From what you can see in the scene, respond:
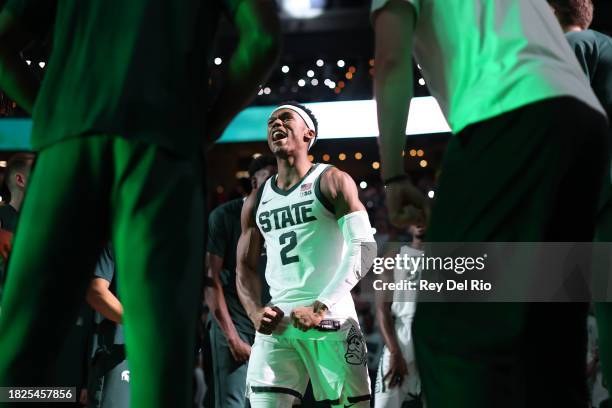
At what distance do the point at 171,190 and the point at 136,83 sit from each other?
0.25 metres

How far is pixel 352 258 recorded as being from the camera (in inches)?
164

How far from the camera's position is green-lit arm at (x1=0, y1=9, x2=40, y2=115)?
6.46 ft

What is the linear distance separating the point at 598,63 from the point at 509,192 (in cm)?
155

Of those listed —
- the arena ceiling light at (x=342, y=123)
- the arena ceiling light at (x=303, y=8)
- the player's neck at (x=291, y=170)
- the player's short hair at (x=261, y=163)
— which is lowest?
the player's neck at (x=291, y=170)

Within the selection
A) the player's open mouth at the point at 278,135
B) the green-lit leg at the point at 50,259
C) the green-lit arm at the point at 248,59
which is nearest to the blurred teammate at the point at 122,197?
the green-lit leg at the point at 50,259

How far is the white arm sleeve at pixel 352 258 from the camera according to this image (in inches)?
162

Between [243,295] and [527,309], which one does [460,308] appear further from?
[243,295]

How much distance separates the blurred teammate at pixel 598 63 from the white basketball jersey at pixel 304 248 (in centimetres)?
157

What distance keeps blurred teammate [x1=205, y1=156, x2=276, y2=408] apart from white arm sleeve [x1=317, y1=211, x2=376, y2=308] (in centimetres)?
150

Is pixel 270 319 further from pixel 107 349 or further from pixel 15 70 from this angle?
pixel 15 70

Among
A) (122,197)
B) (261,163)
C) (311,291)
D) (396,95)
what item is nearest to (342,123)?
(261,163)

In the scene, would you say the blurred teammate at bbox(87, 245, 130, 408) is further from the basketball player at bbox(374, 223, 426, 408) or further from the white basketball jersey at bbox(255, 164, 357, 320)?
the basketball player at bbox(374, 223, 426, 408)

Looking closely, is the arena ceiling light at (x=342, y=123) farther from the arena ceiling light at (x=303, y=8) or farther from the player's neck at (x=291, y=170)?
the arena ceiling light at (x=303, y=8)

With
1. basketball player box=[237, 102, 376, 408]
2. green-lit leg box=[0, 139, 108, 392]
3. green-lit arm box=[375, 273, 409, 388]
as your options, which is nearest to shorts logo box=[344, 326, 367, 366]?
basketball player box=[237, 102, 376, 408]
